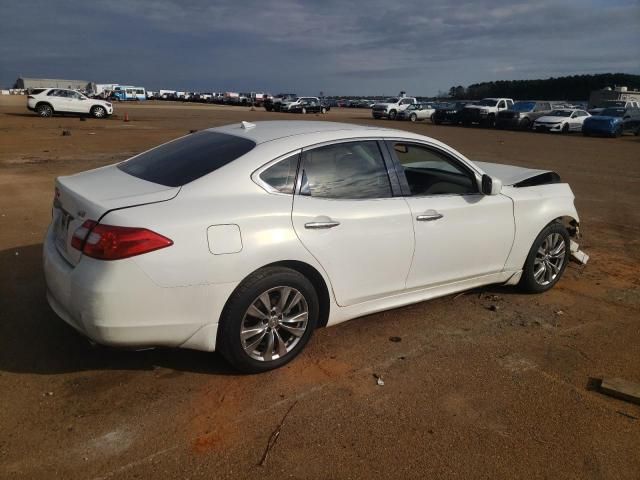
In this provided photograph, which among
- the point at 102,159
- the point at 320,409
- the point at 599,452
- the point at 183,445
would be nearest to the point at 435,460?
the point at 320,409

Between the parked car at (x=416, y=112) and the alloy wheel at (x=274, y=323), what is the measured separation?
37980mm

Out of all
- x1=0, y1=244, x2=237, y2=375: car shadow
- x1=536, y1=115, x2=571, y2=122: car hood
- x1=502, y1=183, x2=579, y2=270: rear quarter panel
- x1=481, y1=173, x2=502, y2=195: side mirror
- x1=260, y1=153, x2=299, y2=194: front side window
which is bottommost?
x1=0, y1=244, x2=237, y2=375: car shadow

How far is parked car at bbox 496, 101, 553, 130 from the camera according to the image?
3189cm

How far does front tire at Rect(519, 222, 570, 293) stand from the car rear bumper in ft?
9.79

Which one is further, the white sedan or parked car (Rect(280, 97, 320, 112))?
parked car (Rect(280, 97, 320, 112))

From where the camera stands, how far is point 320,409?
307 centimetres

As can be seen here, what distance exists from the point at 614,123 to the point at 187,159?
97.7 ft

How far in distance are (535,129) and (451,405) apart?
3140cm

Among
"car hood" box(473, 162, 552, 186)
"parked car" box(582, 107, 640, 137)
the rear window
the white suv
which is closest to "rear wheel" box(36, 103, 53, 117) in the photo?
the white suv

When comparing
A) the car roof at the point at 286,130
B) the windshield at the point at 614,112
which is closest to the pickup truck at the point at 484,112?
the windshield at the point at 614,112

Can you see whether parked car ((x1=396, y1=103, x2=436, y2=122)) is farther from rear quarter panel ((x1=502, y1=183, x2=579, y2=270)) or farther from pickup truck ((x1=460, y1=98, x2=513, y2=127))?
rear quarter panel ((x1=502, y1=183, x2=579, y2=270))

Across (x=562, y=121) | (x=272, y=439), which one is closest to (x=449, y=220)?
(x=272, y=439)

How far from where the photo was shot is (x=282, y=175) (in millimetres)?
3396

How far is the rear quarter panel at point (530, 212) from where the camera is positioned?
4.52 meters
